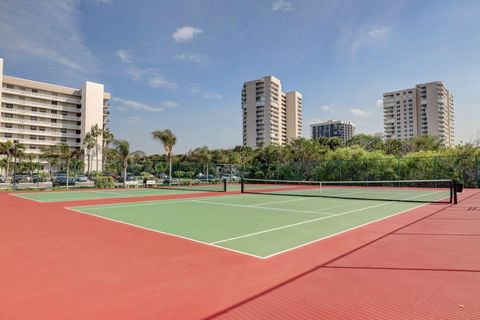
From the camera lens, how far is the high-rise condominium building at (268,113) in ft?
449

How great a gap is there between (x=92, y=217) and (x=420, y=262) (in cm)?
1040

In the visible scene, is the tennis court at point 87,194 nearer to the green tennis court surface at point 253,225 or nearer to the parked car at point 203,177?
the green tennis court surface at point 253,225

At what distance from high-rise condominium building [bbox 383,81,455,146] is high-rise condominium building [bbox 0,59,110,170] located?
112415 millimetres

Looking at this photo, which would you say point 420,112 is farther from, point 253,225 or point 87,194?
point 253,225

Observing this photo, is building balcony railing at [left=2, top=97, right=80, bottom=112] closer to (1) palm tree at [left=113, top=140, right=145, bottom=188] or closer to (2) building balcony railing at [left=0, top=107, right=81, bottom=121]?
(2) building balcony railing at [left=0, top=107, right=81, bottom=121]

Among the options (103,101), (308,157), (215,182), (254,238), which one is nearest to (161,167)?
(215,182)

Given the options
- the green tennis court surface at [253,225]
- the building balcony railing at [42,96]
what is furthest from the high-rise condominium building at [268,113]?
the green tennis court surface at [253,225]

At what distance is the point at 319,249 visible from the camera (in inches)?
265

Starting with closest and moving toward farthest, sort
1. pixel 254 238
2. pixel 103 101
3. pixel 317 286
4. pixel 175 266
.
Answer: pixel 317 286, pixel 175 266, pixel 254 238, pixel 103 101

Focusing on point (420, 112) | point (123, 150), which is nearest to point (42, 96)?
point (123, 150)

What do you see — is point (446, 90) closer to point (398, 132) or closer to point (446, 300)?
point (398, 132)

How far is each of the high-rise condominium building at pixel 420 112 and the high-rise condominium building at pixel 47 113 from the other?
369 feet

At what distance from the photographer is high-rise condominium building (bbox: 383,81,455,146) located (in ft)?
445

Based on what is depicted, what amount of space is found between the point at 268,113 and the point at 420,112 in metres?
66.5
